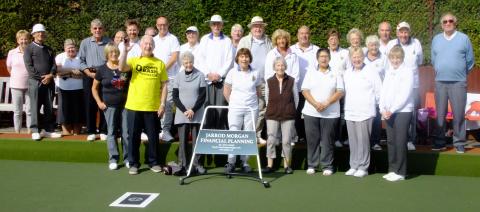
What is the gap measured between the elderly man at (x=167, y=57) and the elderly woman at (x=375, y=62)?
2.41 meters

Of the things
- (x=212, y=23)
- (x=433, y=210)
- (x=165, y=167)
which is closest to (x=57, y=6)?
(x=212, y=23)

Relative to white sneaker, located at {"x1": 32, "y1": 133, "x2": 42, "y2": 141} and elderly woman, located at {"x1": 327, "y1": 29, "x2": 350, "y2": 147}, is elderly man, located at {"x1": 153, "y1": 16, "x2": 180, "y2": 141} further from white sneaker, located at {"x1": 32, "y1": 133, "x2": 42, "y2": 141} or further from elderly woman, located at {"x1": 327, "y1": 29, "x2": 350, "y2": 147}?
elderly woman, located at {"x1": 327, "y1": 29, "x2": 350, "y2": 147}

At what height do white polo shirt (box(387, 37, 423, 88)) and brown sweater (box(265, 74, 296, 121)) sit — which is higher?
white polo shirt (box(387, 37, 423, 88))

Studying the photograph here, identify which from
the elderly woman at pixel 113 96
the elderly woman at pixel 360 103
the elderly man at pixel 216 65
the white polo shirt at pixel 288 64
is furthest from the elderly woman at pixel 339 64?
the elderly woman at pixel 113 96

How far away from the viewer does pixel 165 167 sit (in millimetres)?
7297

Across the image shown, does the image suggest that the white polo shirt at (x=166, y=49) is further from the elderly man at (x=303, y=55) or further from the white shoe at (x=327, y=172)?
the white shoe at (x=327, y=172)

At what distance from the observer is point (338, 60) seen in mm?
7512

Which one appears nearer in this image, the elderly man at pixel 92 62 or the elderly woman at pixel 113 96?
the elderly woman at pixel 113 96

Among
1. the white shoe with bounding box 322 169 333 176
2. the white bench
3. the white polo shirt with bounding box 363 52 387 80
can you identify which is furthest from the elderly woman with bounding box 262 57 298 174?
the white bench

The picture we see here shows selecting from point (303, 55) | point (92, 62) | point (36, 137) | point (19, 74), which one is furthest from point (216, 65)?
point (19, 74)

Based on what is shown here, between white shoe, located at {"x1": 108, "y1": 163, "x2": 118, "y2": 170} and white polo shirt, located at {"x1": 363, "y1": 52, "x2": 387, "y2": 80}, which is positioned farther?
white shoe, located at {"x1": 108, "y1": 163, "x2": 118, "y2": 170}

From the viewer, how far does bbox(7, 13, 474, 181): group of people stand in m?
7.03

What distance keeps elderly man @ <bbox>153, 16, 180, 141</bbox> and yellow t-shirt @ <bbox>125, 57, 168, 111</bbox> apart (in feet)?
2.56

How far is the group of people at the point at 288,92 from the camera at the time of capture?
7.03 m
